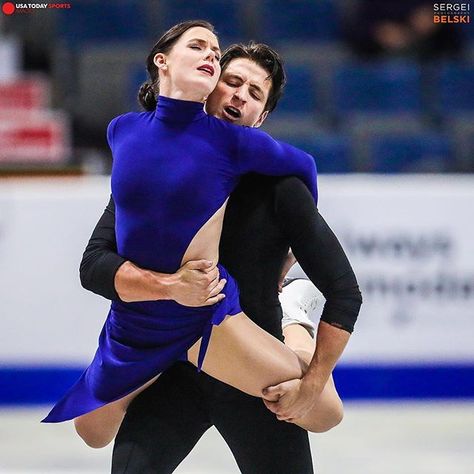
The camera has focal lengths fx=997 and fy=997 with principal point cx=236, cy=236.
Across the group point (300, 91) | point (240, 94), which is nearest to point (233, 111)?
point (240, 94)

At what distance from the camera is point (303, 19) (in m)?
7.34

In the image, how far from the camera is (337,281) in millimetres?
1979

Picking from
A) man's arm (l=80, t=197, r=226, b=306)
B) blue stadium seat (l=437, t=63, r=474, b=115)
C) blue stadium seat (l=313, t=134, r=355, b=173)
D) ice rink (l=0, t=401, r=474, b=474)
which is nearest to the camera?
man's arm (l=80, t=197, r=226, b=306)

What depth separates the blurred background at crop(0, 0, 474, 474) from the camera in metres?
4.25

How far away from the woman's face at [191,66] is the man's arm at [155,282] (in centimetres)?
34

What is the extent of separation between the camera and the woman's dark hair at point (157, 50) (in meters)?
2.06

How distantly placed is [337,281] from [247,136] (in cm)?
34

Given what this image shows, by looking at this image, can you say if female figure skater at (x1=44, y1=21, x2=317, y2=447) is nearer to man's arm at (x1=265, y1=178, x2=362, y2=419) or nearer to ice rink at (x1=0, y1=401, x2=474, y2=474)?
man's arm at (x1=265, y1=178, x2=362, y2=419)

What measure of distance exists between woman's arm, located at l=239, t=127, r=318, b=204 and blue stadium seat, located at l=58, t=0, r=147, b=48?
5357 millimetres

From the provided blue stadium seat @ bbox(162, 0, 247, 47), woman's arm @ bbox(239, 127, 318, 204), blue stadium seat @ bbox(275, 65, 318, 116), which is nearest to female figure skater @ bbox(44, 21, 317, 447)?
woman's arm @ bbox(239, 127, 318, 204)

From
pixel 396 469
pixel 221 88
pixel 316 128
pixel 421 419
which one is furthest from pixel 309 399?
pixel 316 128

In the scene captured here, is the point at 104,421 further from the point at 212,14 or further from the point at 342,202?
the point at 212,14

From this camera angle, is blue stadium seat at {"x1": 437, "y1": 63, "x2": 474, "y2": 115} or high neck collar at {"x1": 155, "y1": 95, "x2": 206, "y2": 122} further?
blue stadium seat at {"x1": 437, "y1": 63, "x2": 474, "y2": 115}

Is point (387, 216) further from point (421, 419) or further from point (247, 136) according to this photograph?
point (247, 136)
